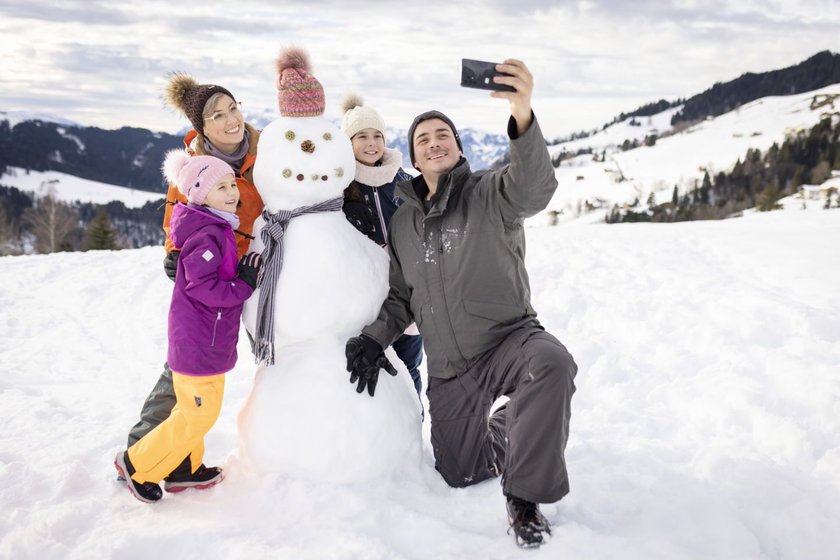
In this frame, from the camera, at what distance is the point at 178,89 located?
2.74 metres

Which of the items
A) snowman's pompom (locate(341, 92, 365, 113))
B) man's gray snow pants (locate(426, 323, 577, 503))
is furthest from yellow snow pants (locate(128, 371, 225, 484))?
snowman's pompom (locate(341, 92, 365, 113))

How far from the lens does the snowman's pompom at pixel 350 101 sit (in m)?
3.35

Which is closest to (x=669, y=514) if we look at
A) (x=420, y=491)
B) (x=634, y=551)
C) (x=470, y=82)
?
(x=634, y=551)

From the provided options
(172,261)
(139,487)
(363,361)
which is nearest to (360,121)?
(172,261)

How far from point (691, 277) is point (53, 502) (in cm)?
604

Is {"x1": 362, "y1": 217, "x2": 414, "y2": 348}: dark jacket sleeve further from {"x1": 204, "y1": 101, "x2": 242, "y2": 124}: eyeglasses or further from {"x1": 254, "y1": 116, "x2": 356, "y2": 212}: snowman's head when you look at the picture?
{"x1": 204, "y1": 101, "x2": 242, "y2": 124}: eyeglasses

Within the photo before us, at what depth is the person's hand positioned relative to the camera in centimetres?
209

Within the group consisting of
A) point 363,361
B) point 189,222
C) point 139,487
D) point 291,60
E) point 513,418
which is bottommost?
point 139,487

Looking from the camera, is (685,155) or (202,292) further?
(685,155)

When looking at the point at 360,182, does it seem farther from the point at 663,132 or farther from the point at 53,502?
the point at 663,132

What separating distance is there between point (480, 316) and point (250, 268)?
40.6 inches

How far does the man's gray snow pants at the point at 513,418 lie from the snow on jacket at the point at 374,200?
0.85 meters

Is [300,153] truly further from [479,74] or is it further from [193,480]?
[193,480]

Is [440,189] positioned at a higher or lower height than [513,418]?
higher
